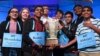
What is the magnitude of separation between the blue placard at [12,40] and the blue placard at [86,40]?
40.9 inches

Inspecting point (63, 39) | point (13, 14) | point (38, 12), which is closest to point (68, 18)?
point (63, 39)

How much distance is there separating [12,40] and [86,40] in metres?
1.27

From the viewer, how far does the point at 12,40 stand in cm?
557

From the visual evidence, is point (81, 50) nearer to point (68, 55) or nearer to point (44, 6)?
point (68, 55)

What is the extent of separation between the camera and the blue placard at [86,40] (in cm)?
522

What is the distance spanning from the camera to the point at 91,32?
17.2 ft

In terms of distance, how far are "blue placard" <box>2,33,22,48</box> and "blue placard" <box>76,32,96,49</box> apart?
1038 mm

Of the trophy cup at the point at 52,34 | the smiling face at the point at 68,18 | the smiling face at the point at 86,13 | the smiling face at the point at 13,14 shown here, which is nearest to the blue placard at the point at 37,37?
the trophy cup at the point at 52,34

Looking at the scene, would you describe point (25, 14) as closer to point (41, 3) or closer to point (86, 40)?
point (41, 3)

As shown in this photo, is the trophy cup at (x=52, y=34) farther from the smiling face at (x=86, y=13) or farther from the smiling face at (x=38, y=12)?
the smiling face at (x=86, y=13)

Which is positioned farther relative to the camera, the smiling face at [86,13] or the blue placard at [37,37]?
the blue placard at [37,37]

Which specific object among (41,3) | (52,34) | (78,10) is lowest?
(52,34)

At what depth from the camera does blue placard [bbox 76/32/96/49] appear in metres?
5.22

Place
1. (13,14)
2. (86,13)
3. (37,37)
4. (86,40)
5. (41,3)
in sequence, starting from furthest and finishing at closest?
1. (41,3)
2. (13,14)
3. (37,37)
4. (86,13)
5. (86,40)
